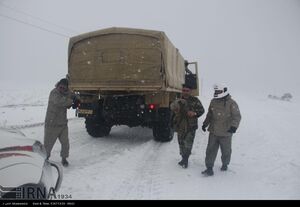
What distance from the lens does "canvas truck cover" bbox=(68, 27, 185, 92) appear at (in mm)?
8672

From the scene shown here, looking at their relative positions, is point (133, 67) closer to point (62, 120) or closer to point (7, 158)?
point (62, 120)

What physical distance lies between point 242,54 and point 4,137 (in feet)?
658

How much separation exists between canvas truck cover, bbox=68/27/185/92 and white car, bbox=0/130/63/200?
16.4 ft

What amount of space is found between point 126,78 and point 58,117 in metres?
2.61

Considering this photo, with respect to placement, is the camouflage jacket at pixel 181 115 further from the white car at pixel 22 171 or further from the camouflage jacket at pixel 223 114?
the white car at pixel 22 171

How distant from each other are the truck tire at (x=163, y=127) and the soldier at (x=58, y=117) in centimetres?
285

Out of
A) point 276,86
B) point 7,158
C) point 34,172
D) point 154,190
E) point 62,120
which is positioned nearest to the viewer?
point 7,158

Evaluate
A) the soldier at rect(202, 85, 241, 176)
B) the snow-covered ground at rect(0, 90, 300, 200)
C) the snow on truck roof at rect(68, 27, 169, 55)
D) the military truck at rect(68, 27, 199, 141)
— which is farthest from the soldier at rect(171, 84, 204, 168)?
the snow on truck roof at rect(68, 27, 169, 55)

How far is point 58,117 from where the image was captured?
21.5 ft

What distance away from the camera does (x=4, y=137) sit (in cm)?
360

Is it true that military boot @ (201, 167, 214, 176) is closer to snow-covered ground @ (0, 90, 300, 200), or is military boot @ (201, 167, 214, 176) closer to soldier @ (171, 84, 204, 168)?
snow-covered ground @ (0, 90, 300, 200)

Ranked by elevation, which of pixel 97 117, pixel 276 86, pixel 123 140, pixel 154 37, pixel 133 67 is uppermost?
pixel 154 37

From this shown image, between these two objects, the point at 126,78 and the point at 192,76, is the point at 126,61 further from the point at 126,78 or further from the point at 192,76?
the point at 192,76

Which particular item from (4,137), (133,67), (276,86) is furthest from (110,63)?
(276,86)
